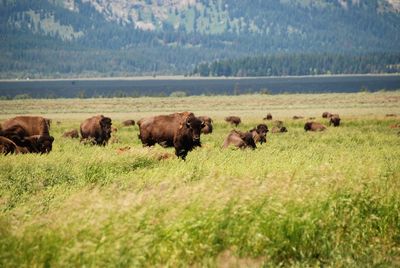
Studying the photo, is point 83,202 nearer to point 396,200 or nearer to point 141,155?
point 396,200

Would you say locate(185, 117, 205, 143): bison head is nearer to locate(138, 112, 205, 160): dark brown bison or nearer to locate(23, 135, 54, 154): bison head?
locate(138, 112, 205, 160): dark brown bison

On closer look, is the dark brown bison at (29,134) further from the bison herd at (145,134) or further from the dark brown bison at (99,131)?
the dark brown bison at (99,131)

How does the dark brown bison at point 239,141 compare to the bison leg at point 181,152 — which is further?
the dark brown bison at point 239,141

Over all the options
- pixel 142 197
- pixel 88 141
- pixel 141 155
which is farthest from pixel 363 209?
pixel 88 141

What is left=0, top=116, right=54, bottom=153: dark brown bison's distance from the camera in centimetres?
2859

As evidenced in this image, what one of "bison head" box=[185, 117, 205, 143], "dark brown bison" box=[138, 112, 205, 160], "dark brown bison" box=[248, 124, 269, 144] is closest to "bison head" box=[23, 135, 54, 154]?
"dark brown bison" box=[138, 112, 205, 160]

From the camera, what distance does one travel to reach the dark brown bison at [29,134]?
28.6 metres

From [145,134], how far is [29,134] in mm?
5868

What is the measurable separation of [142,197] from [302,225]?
3.17 meters

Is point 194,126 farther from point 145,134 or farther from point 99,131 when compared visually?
point 99,131

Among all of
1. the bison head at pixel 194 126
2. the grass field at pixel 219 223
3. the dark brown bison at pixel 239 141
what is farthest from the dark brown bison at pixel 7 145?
the grass field at pixel 219 223

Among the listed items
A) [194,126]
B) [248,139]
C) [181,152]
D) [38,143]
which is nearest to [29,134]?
[38,143]

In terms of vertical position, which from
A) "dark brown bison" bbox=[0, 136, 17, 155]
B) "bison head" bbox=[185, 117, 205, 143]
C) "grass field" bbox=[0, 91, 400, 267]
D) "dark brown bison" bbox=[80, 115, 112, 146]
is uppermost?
"grass field" bbox=[0, 91, 400, 267]

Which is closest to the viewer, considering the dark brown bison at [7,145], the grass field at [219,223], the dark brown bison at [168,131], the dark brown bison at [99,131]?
the grass field at [219,223]
